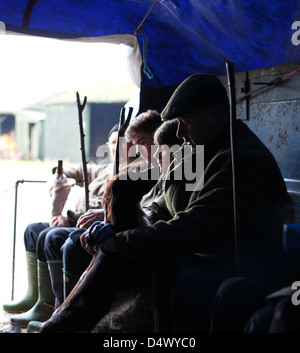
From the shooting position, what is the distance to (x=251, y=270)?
5.09ft

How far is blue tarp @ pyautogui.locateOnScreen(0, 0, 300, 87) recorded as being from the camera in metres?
2.51

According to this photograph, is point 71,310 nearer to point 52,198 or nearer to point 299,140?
point 52,198

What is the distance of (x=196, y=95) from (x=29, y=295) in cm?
205

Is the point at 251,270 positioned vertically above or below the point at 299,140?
below

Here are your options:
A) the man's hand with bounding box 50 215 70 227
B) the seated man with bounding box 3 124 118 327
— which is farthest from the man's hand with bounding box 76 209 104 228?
the man's hand with bounding box 50 215 70 227

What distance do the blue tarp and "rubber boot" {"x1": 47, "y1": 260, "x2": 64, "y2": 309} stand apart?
1.71m

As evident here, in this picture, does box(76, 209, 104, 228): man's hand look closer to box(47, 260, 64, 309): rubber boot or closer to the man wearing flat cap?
box(47, 260, 64, 309): rubber boot

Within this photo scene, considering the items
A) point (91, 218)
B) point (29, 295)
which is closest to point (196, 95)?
point (91, 218)

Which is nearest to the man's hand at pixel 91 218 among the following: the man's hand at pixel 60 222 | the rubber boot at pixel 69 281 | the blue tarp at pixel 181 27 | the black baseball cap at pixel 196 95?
the rubber boot at pixel 69 281

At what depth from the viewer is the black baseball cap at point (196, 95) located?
171 centimetres

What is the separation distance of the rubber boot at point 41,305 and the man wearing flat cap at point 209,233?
4.08 ft

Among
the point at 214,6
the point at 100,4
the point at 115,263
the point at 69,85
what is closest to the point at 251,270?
the point at 115,263

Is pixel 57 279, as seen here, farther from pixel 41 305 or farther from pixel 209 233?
pixel 209 233

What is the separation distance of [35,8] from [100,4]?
1.48 ft
